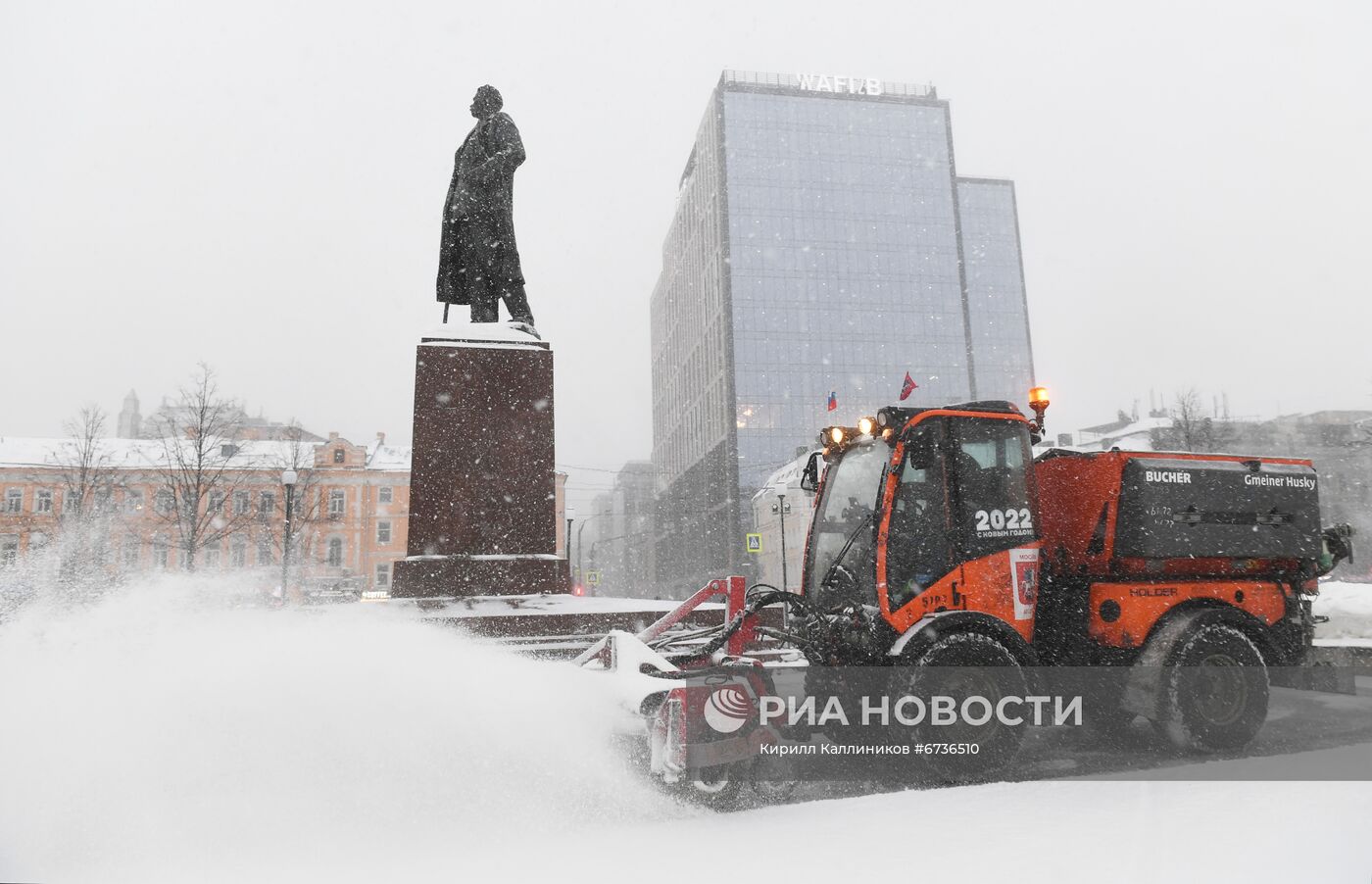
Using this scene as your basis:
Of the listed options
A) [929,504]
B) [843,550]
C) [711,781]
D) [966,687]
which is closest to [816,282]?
[843,550]

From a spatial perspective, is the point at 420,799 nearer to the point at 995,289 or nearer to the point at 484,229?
the point at 484,229

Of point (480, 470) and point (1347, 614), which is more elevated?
point (480, 470)

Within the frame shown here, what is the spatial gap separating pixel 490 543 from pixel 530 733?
4.62 metres

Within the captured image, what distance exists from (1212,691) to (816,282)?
6909cm

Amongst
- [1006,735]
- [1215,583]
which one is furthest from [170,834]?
[1215,583]

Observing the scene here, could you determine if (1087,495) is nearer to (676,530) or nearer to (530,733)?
(530,733)

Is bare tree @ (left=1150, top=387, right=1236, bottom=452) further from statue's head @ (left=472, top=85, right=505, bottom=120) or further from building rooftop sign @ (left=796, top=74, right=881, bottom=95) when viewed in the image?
building rooftop sign @ (left=796, top=74, right=881, bottom=95)

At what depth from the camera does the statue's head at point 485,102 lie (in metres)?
10.2

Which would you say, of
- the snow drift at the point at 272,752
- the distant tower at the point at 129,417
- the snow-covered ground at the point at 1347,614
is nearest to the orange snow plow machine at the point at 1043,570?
the snow drift at the point at 272,752

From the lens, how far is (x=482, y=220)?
33.3 feet

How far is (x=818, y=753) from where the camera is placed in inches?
226

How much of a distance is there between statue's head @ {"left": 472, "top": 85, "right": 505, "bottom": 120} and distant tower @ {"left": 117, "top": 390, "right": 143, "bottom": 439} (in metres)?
103

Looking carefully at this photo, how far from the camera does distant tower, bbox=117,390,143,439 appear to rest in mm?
93062

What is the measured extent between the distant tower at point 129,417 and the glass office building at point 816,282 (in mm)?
69303
